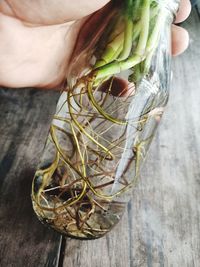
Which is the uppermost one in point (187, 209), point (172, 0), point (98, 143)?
point (172, 0)

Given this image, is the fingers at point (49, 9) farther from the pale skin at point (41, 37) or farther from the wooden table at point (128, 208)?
the wooden table at point (128, 208)

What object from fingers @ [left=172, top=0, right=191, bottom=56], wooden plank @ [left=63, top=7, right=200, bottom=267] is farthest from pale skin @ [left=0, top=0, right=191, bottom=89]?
wooden plank @ [left=63, top=7, right=200, bottom=267]

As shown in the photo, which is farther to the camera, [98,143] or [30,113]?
[30,113]

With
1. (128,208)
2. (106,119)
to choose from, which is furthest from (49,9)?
(128,208)

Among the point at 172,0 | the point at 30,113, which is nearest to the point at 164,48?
the point at 172,0

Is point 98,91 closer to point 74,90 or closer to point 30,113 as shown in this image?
point 74,90

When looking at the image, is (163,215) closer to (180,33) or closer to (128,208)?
(128,208)

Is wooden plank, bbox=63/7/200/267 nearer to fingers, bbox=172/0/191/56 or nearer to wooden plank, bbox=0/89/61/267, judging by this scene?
wooden plank, bbox=0/89/61/267
